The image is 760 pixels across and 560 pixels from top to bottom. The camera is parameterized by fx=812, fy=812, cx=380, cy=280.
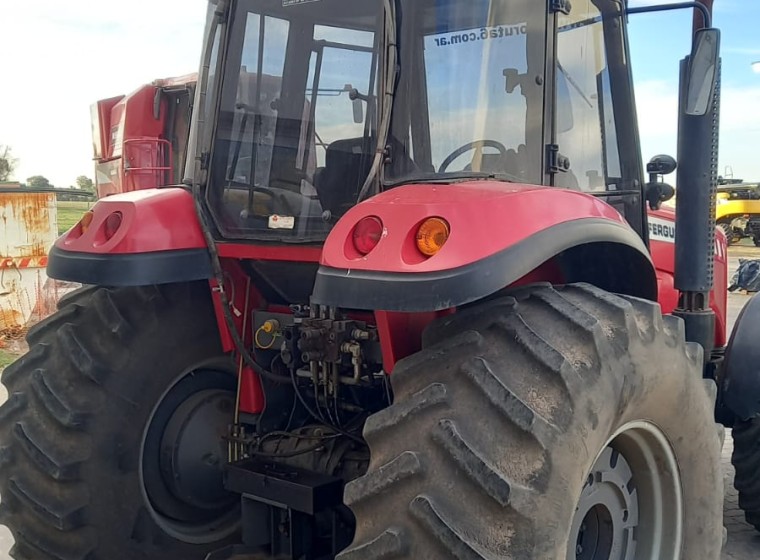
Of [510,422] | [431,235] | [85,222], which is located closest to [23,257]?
[85,222]

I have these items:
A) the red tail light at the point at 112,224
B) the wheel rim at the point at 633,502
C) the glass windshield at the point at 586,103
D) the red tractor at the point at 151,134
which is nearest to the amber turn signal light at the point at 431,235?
the glass windshield at the point at 586,103

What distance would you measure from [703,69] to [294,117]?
1549mm

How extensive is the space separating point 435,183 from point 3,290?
324 inches

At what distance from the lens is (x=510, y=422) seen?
2.06 metres

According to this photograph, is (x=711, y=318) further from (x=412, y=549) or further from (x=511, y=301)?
(x=412, y=549)

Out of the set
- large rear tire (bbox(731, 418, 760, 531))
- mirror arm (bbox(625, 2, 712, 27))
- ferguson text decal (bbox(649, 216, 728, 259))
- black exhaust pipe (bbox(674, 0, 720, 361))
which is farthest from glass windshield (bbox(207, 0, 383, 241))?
large rear tire (bbox(731, 418, 760, 531))

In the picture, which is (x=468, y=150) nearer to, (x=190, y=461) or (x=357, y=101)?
(x=357, y=101)

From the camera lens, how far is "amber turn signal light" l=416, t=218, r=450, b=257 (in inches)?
85.7

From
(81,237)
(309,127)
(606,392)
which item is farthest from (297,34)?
(606,392)

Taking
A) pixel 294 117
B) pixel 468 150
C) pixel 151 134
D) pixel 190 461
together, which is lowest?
pixel 190 461

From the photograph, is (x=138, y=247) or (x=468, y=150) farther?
(x=138, y=247)

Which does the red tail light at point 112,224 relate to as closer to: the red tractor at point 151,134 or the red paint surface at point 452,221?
the red paint surface at point 452,221

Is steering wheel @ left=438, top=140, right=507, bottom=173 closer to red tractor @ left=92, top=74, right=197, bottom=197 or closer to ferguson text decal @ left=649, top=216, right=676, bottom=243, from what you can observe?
ferguson text decal @ left=649, top=216, right=676, bottom=243

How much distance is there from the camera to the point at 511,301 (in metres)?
2.31
